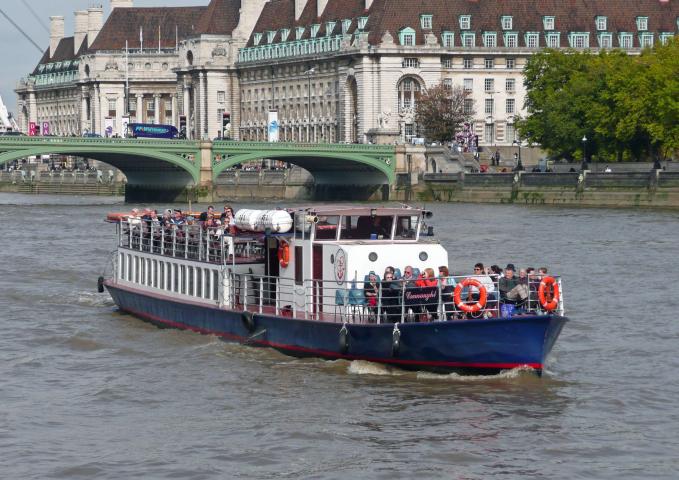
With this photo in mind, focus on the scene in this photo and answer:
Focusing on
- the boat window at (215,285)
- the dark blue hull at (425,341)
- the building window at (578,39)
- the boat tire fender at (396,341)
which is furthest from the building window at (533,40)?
the boat tire fender at (396,341)

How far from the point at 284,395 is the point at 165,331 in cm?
832

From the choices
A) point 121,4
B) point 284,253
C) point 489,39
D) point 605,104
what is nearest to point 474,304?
point 284,253

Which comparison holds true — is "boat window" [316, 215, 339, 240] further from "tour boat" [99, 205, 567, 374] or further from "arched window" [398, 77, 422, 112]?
"arched window" [398, 77, 422, 112]

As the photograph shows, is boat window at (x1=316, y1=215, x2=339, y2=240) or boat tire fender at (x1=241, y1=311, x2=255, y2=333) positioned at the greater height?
boat window at (x1=316, y1=215, x2=339, y2=240)

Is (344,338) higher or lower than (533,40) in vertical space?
lower

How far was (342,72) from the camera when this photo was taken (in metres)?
144

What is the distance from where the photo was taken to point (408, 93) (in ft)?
462

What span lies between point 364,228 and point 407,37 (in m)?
106

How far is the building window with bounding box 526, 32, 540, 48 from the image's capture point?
139 m

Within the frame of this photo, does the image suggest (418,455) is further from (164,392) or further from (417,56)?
(417,56)

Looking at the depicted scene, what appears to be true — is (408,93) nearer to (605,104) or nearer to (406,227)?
(605,104)

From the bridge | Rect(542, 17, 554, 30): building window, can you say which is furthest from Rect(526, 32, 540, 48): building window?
the bridge

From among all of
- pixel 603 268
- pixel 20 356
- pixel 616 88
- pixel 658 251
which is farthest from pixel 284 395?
pixel 616 88

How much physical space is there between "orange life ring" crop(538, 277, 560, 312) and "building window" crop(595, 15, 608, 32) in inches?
4357
